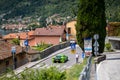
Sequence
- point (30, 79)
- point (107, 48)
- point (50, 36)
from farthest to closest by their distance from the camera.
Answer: point (50, 36)
point (107, 48)
point (30, 79)

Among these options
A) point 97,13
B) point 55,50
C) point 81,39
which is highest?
point 97,13

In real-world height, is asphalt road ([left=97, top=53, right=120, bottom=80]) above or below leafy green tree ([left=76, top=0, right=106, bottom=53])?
below

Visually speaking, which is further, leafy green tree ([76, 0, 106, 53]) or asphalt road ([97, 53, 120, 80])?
leafy green tree ([76, 0, 106, 53])

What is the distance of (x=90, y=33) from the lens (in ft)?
124

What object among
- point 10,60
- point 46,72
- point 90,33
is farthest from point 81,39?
point 46,72

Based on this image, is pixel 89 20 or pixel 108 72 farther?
pixel 89 20

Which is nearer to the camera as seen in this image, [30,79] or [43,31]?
[30,79]

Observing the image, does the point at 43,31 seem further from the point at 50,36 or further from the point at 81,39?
the point at 81,39

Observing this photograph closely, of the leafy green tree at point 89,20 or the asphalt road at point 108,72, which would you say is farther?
the leafy green tree at point 89,20

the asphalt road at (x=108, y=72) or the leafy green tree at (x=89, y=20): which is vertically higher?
the leafy green tree at (x=89, y=20)

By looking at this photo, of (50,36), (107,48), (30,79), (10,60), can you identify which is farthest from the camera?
(50,36)

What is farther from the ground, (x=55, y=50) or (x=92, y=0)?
(x=92, y=0)

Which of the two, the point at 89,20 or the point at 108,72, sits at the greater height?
the point at 89,20

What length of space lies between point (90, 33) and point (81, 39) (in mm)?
1146
